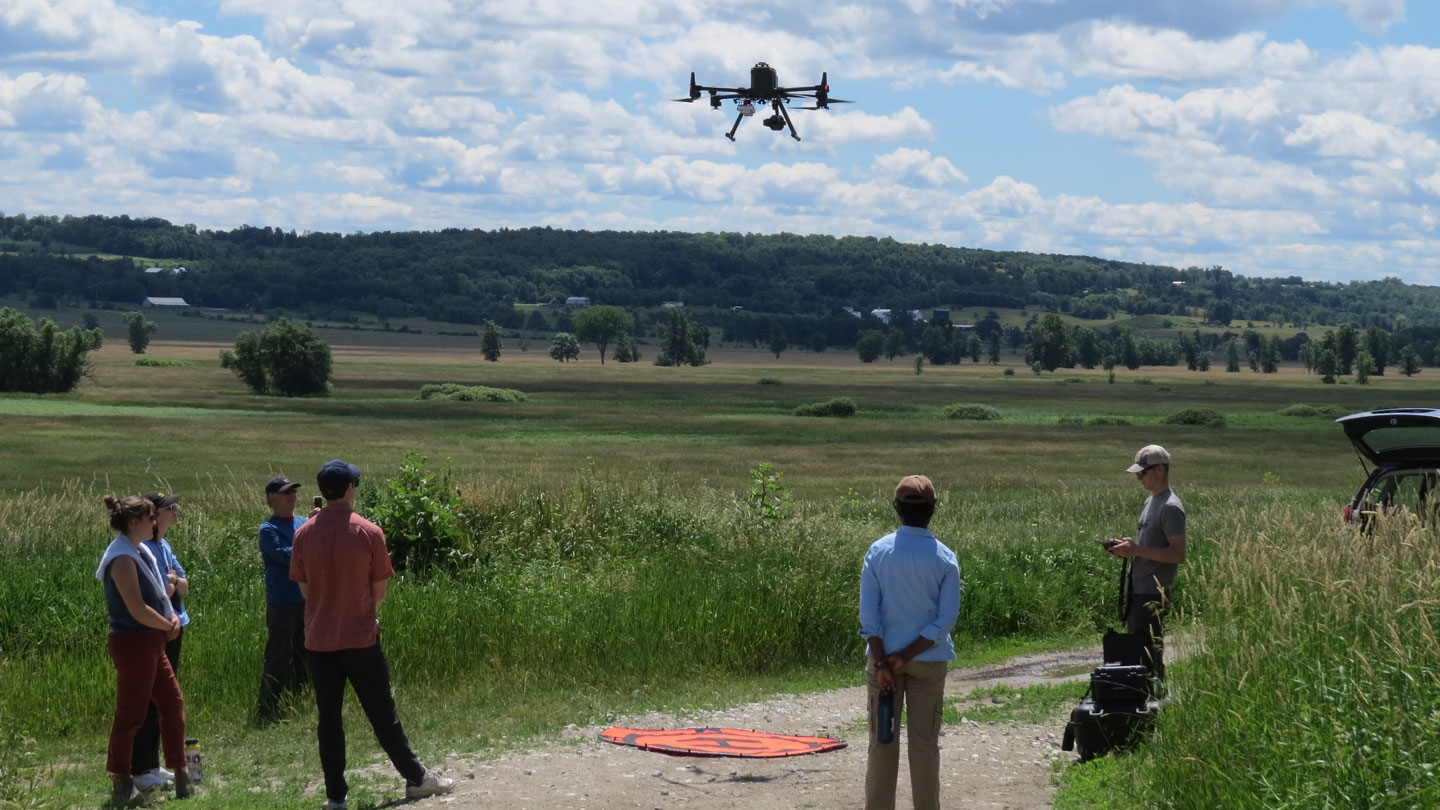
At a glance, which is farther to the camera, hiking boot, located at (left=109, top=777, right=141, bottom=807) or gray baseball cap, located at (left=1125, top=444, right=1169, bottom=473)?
gray baseball cap, located at (left=1125, top=444, right=1169, bottom=473)

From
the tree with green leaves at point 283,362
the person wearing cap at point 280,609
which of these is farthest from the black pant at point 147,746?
the tree with green leaves at point 283,362

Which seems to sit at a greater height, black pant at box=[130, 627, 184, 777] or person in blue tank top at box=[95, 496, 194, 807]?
person in blue tank top at box=[95, 496, 194, 807]

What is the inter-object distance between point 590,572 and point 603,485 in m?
3.63

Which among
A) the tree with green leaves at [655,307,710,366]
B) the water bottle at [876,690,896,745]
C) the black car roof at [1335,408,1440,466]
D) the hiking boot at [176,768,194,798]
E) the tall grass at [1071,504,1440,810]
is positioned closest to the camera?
the tall grass at [1071,504,1440,810]

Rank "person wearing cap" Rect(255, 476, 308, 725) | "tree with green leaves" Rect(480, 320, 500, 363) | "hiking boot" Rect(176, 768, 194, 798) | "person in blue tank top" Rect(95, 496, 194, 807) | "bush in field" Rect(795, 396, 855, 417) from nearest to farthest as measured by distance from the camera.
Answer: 1. "person in blue tank top" Rect(95, 496, 194, 807)
2. "hiking boot" Rect(176, 768, 194, 798)
3. "person wearing cap" Rect(255, 476, 308, 725)
4. "bush in field" Rect(795, 396, 855, 417)
5. "tree with green leaves" Rect(480, 320, 500, 363)

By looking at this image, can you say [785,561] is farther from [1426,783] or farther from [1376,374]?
[1376,374]

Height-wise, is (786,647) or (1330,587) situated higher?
(1330,587)

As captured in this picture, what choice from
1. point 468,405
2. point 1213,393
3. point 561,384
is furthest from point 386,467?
point 1213,393

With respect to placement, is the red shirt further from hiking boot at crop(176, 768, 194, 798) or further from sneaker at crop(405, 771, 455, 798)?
hiking boot at crop(176, 768, 194, 798)

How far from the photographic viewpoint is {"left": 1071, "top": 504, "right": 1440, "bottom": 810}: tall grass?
22.5ft

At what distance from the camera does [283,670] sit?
12.4 m

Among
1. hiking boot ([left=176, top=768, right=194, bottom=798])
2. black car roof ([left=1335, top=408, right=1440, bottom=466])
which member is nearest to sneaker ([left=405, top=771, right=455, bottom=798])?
hiking boot ([left=176, top=768, right=194, bottom=798])

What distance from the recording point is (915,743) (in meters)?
8.14

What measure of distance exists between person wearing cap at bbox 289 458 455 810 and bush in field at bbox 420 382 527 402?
90.3 m
